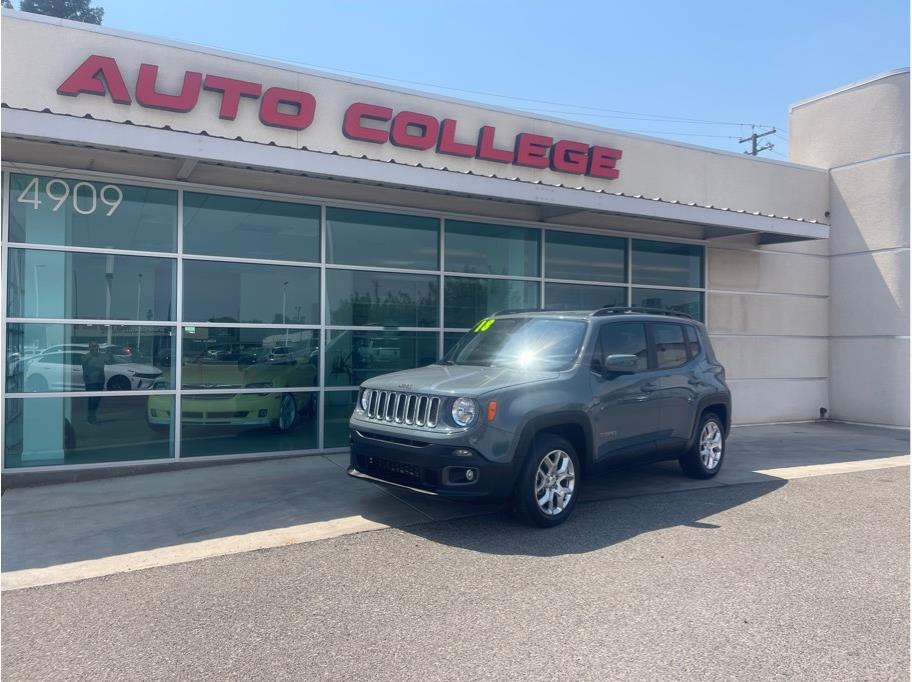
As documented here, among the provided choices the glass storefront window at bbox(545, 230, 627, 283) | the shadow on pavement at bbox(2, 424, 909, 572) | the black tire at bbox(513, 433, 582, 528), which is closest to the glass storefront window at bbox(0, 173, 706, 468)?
the glass storefront window at bbox(545, 230, 627, 283)

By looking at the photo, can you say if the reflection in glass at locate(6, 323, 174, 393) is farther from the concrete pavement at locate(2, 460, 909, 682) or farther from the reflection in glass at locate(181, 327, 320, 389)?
the concrete pavement at locate(2, 460, 909, 682)

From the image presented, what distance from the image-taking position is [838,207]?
1462cm

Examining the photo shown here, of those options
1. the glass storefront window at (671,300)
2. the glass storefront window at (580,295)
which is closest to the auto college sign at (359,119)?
the glass storefront window at (580,295)

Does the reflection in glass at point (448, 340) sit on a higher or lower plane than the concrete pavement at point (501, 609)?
higher

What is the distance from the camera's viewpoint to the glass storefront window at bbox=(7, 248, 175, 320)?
830 centimetres

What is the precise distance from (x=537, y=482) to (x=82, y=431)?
5.56 metres

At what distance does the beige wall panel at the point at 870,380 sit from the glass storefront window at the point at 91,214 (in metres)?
12.6

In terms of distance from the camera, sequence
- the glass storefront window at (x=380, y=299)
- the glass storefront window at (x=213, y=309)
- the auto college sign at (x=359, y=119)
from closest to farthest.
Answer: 1. the glass storefront window at (x=213, y=309)
2. the auto college sign at (x=359, y=119)
3. the glass storefront window at (x=380, y=299)

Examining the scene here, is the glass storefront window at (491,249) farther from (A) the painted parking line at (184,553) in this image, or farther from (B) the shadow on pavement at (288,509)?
(A) the painted parking line at (184,553)

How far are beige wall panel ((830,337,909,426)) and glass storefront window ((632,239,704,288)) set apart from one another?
3.73m

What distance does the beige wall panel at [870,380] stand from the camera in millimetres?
13625

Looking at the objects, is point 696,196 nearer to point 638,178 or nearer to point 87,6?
point 638,178

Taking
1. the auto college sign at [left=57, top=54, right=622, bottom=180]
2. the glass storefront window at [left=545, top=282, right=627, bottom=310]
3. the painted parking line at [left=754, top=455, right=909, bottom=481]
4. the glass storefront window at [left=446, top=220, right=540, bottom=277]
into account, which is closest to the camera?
the auto college sign at [left=57, top=54, right=622, bottom=180]

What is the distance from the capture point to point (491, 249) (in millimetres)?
11281
